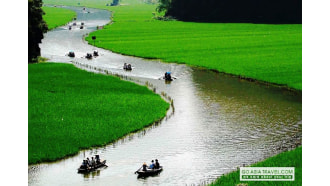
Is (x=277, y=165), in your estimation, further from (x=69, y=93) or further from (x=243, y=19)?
(x=243, y=19)

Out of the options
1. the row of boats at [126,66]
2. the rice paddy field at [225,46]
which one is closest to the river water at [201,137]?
the row of boats at [126,66]

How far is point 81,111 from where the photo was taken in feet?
154

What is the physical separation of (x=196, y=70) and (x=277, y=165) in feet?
135

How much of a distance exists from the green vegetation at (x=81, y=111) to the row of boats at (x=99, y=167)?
3.22 m

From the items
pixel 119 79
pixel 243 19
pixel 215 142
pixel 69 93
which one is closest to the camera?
Result: pixel 215 142

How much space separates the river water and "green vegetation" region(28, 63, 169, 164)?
133 centimetres

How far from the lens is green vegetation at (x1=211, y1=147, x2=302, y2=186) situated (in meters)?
29.1

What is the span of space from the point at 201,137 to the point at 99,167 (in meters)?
10.2

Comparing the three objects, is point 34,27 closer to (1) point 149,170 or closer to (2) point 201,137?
(2) point 201,137

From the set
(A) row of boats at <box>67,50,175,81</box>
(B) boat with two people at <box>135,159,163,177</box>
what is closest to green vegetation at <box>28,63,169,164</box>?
(A) row of boats at <box>67,50,175,81</box>

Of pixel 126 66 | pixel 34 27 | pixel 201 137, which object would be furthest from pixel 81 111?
pixel 34 27

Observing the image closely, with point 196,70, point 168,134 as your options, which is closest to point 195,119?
point 168,134

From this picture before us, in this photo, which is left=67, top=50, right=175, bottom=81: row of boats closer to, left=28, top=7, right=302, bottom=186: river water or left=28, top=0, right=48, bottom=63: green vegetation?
left=28, top=7, right=302, bottom=186: river water

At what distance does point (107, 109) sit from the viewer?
157 ft
